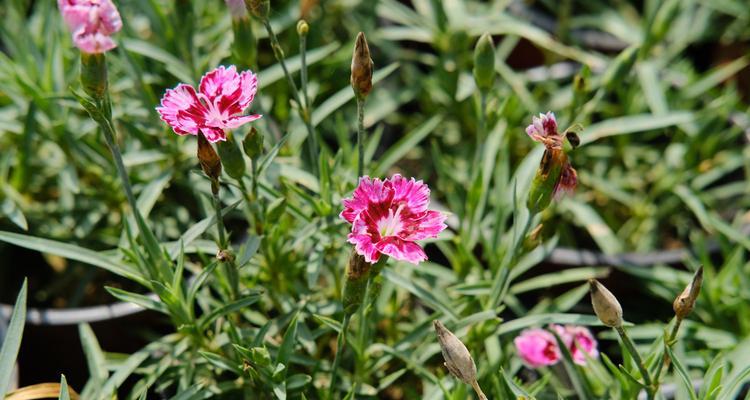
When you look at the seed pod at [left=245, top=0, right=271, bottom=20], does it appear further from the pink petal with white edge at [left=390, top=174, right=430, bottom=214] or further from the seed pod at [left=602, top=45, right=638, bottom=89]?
the seed pod at [left=602, top=45, right=638, bottom=89]

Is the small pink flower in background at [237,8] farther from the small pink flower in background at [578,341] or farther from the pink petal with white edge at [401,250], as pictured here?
the small pink flower in background at [578,341]

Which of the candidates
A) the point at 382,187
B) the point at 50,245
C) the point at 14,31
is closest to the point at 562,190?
the point at 382,187

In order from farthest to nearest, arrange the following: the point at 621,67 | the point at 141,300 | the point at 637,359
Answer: the point at 621,67 → the point at 141,300 → the point at 637,359

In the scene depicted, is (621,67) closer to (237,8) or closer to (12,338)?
(237,8)

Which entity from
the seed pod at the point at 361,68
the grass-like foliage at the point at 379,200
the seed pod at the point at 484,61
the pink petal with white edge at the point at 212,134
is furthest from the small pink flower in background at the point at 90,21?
the seed pod at the point at 484,61

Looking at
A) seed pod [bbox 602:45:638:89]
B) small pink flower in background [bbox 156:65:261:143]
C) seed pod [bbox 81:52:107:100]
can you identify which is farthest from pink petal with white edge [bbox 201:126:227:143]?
seed pod [bbox 602:45:638:89]

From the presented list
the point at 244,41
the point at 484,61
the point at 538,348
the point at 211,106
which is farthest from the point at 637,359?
the point at 244,41
